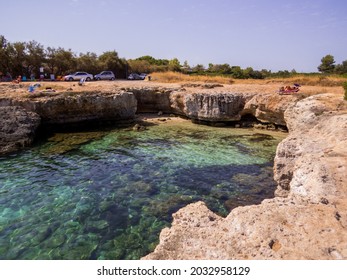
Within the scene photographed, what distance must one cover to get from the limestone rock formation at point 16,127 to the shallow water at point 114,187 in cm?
120

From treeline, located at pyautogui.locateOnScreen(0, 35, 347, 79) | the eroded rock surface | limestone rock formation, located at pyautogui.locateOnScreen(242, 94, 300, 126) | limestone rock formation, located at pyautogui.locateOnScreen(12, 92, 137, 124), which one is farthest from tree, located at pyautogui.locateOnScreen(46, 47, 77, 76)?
the eroded rock surface

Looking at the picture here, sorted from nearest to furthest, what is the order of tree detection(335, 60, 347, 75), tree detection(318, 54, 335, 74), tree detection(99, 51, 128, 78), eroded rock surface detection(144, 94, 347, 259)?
1. eroded rock surface detection(144, 94, 347, 259)
2. tree detection(99, 51, 128, 78)
3. tree detection(335, 60, 347, 75)
4. tree detection(318, 54, 335, 74)

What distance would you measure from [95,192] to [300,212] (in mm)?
8411

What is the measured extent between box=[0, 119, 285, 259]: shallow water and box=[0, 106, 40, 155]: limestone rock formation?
1.20 m

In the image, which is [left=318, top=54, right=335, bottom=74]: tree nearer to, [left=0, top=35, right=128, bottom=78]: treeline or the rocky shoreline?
[left=0, top=35, right=128, bottom=78]: treeline

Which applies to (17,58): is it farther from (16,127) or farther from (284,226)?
(284,226)

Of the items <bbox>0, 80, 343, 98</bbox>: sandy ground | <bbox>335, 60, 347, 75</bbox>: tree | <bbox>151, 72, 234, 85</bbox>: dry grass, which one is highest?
<bbox>335, 60, 347, 75</bbox>: tree

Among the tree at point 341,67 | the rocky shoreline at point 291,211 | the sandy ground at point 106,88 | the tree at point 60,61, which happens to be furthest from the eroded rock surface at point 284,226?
the tree at point 341,67

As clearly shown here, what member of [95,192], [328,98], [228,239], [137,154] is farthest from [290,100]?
[228,239]

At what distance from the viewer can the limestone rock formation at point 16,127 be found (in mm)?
17531

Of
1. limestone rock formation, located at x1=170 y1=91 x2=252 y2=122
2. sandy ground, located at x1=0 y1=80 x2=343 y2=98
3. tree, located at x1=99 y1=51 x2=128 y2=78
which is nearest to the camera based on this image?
sandy ground, located at x1=0 y1=80 x2=343 y2=98

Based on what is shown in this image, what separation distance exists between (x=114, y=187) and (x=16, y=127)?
38.1 ft

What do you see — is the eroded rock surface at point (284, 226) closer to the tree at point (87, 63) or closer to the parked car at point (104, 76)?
the parked car at point (104, 76)

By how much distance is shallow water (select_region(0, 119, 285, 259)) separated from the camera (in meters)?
8.09
